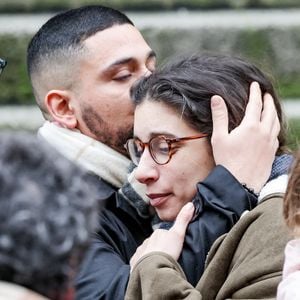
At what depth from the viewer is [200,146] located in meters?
3.57

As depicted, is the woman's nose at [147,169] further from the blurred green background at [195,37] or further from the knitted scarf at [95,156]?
the blurred green background at [195,37]

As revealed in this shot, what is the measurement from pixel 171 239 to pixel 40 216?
1.35 meters

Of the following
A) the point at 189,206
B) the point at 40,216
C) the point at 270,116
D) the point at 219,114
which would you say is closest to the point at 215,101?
the point at 219,114

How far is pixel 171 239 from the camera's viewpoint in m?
3.45

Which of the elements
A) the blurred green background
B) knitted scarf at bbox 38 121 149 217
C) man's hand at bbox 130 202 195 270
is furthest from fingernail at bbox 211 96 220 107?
the blurred green background

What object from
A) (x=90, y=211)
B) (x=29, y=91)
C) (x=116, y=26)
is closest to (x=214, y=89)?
(x=116, y=26)

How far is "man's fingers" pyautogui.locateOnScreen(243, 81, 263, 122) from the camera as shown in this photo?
3.57 m

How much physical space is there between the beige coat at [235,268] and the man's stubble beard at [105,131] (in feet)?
2.17

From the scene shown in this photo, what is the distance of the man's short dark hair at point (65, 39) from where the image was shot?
13.7 feet

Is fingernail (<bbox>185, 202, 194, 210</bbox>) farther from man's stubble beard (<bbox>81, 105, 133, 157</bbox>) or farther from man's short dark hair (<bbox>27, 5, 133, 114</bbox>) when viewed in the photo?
man's short dark hair (<bbox>27, 5, 133, 114</bbox>)

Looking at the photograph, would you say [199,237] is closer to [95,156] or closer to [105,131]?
[95,156]

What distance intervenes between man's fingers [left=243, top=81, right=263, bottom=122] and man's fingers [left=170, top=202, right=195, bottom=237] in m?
0.26

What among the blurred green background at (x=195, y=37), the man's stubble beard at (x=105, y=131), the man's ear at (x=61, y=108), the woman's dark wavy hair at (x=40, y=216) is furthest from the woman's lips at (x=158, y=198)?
the blurred green background at (x=195, y=37)

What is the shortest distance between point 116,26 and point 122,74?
196mm
